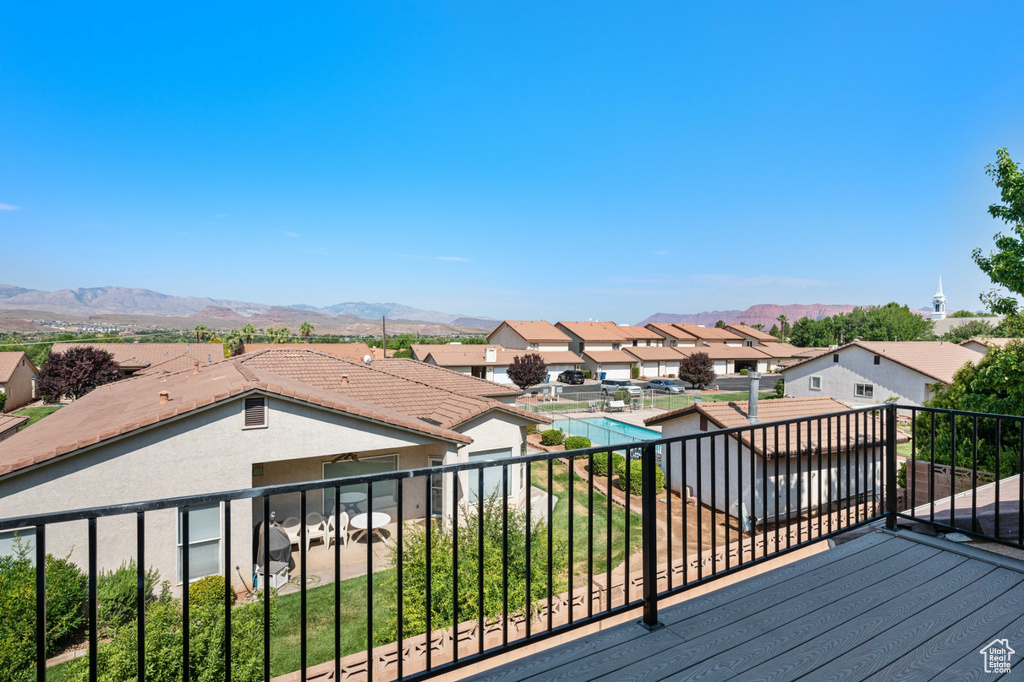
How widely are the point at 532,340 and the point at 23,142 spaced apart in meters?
46.7

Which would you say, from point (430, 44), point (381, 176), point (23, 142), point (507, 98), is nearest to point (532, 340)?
point (381, 176)

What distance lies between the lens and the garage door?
45188 mm

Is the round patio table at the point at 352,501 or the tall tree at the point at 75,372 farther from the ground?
the tall tree at the point at 75,372

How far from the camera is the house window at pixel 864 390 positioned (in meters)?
26.6

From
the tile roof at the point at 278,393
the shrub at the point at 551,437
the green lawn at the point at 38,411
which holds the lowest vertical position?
the green lawn at the point at 38,411

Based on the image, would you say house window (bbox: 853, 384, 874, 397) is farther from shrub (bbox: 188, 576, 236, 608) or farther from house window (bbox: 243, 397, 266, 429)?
shrub (bbox: 188, 576, 236, 608)

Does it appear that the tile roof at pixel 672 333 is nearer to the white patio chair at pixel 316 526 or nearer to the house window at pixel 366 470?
the house window at pixel 366 470

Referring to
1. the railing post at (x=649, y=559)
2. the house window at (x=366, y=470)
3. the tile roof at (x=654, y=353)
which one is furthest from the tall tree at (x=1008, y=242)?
the tile roof at (x=654, y=353)

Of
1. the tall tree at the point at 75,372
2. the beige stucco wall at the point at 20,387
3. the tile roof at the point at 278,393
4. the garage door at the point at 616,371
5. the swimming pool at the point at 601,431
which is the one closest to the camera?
the tile roof at the point at 278,393

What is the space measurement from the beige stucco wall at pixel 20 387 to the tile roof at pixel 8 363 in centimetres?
26

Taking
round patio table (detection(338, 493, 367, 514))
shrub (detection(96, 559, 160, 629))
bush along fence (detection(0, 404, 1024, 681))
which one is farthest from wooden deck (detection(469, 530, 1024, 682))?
round patio table (detection(338, 493, 367, 514))

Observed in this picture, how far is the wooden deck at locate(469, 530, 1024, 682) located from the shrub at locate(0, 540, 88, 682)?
170 inches
